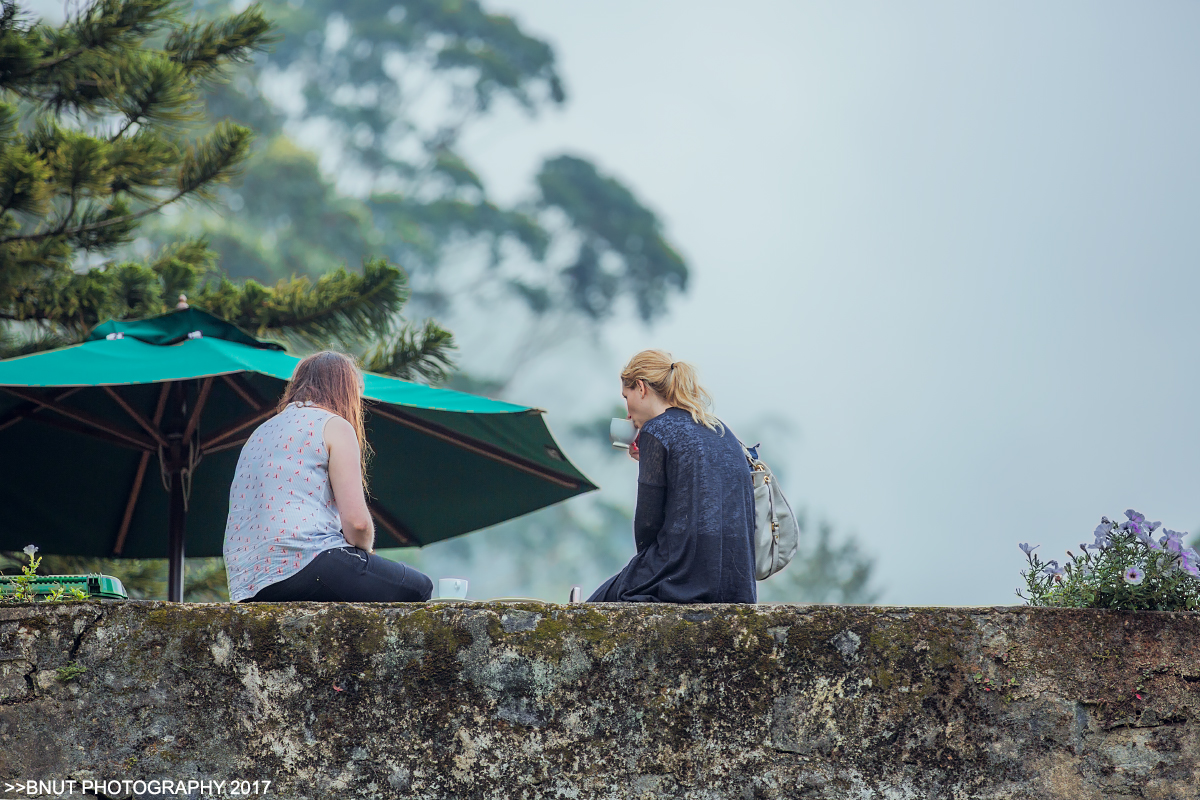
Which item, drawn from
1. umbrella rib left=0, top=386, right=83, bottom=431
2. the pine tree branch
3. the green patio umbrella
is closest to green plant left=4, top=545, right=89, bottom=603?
the green patio umbrella

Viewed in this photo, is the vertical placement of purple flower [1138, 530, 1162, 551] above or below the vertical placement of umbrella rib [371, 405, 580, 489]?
below

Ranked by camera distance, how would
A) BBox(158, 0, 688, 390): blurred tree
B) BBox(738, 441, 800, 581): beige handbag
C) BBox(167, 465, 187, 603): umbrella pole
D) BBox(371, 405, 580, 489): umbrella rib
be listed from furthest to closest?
BBox(158, 0, 688, 390): blurred tree, BBox(167, 465, 187, 603): umbrella pole, BBox(371, 405, 580, 489): umbrella rib, BBox(738, 441, 800, 581): beige handbag

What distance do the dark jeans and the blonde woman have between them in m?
0.65

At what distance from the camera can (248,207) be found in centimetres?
3078

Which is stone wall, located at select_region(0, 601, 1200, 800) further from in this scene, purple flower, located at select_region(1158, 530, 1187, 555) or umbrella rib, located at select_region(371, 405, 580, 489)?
umbrella rib, located at select_region(371, 405, 580, 489)

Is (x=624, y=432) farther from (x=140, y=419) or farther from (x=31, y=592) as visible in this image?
(x=140, y=419)

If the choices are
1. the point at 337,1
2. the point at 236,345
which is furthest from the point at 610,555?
the point at 236,345

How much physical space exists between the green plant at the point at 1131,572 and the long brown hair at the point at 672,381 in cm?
113

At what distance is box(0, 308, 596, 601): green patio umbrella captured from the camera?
433 centimetres

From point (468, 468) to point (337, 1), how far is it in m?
37.7

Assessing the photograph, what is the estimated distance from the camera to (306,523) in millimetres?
3082

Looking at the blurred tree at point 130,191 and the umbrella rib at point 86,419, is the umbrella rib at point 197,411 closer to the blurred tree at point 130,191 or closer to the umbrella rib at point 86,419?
the umbrella rib at point 86,419

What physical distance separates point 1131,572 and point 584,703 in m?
1.34

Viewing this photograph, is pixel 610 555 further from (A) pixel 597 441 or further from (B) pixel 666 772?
(B) pixel 666 772
